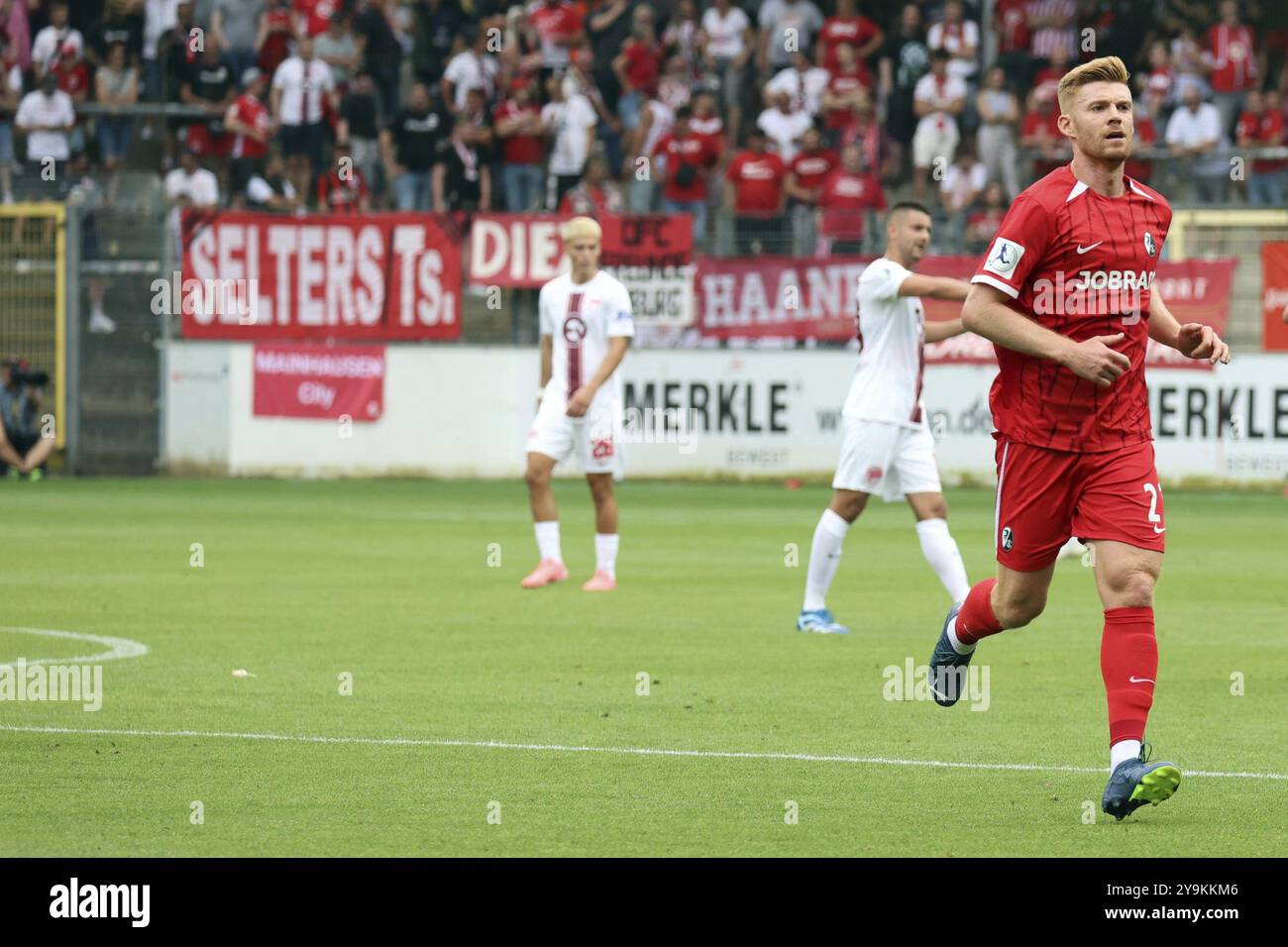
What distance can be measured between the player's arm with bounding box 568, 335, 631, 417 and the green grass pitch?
4.14 ft

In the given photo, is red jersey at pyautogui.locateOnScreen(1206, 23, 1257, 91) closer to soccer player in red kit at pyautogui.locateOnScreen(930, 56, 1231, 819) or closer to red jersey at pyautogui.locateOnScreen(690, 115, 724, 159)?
red jersey at pyautogui.locateOnScreen(690, 115, 724, 159)

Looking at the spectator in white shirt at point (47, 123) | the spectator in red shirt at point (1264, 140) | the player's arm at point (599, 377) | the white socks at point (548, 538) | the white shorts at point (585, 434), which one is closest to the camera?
the player's arm at point (599, 377)

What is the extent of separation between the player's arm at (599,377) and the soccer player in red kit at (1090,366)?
292 inches

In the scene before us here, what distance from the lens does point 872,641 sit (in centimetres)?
1228

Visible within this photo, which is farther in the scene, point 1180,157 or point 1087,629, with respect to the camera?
point 1180,157

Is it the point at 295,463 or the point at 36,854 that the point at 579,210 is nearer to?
the point at 295,463

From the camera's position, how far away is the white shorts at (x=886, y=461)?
1255cm

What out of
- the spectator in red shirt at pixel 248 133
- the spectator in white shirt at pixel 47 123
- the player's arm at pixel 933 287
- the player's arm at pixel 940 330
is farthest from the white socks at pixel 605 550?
the spectator in white shirt at pixel 47 123

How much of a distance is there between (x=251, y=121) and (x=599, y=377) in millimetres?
15133

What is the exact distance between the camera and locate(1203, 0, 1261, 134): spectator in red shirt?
1089 inches

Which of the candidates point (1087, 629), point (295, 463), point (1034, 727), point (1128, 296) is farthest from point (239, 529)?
point (1128, 296)

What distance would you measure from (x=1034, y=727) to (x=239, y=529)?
40.2 ft

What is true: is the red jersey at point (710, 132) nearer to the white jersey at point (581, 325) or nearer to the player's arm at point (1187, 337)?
the white jersey at point (581, 325)

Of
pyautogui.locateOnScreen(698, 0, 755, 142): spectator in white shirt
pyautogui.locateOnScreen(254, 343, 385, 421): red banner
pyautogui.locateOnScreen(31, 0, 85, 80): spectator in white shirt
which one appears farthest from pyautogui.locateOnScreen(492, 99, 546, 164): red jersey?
pyautogui.locateOnScreen(31, 0, 85, 80): spectator in white shirt
